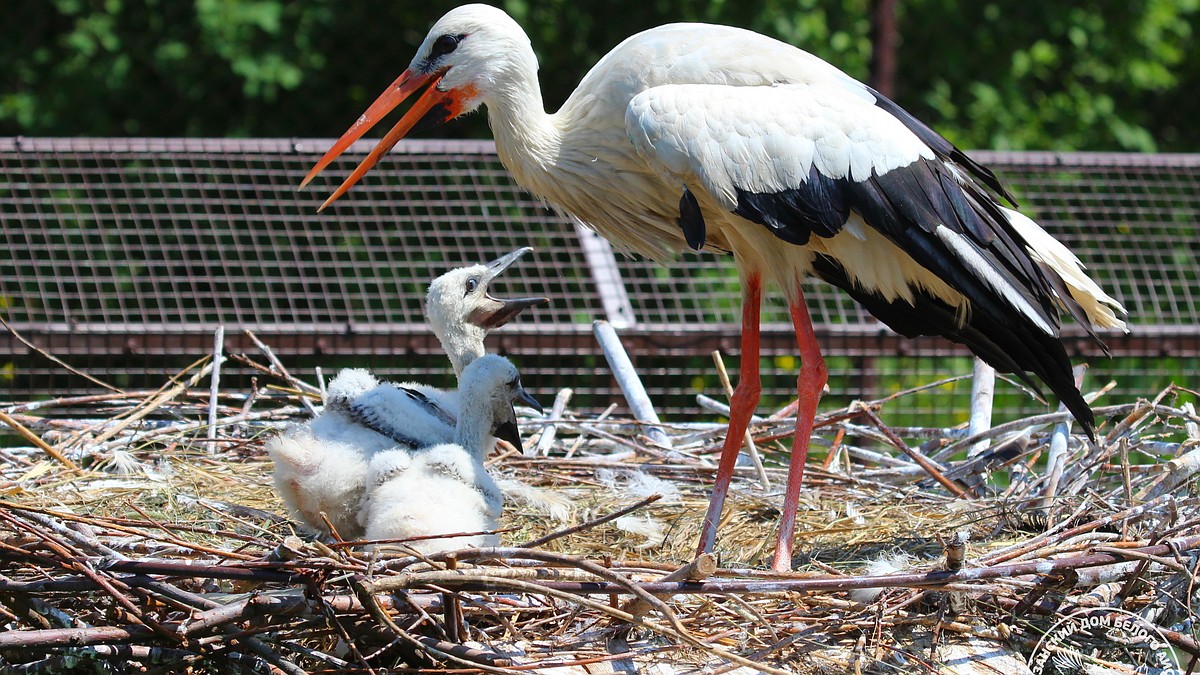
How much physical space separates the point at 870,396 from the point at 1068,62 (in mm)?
5478

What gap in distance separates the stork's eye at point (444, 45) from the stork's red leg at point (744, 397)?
101 cm

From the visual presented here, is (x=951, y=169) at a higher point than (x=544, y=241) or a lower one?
higher

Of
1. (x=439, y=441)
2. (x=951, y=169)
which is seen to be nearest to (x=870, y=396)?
(x=951, y=169)

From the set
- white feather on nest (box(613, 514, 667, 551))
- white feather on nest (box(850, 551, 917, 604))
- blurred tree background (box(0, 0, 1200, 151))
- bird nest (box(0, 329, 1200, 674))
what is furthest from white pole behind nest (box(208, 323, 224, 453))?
blurred tree background (box(0, 0, 1200, 151))

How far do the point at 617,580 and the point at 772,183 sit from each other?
1.18m

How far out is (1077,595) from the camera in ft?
10.4

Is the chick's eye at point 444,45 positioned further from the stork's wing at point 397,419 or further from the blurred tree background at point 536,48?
the blurred tree background at point 536,48

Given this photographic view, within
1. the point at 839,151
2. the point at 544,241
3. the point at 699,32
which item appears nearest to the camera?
the point at 839,151

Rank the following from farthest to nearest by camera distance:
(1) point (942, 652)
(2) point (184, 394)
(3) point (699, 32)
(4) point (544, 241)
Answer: (4) point (544, 241) → (2) point (184, 394) → (3) point (699, 32) → (1) point (942, 652)

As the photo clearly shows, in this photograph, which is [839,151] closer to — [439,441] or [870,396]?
[439,441]

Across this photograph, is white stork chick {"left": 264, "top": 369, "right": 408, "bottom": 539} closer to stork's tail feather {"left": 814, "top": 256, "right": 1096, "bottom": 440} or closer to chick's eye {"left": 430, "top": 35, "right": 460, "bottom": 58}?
chick's eye {"left": 430, "top": 35, "right": 460, "bottom": 58}

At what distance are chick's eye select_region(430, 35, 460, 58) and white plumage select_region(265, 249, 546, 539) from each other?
621 millimetres

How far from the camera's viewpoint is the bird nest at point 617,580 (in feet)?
9.07

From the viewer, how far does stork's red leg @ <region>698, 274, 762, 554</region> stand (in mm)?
3904
